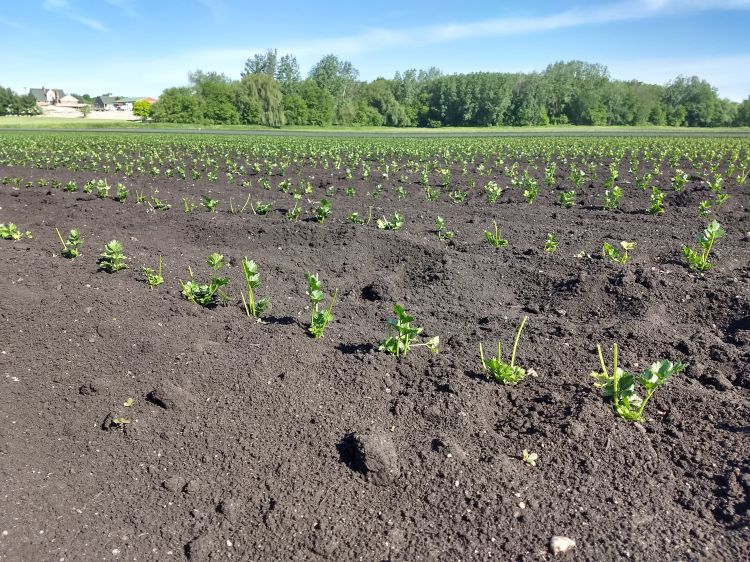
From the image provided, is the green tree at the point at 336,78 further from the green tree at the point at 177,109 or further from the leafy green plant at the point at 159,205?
the leafy green plant at the point at 159,205

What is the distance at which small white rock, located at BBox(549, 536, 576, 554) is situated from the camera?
2648 mm

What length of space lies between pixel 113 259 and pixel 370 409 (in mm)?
4165

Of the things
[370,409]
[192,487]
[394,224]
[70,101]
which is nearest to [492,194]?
[394,224]

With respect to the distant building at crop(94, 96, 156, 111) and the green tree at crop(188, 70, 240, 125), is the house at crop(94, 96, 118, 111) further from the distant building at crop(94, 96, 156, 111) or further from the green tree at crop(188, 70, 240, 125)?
the green tree at crop(188, 70, 240, 125)

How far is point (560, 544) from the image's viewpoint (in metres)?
2.67

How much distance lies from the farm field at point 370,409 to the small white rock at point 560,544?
0.04m

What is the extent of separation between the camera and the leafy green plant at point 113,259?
19.7 feet

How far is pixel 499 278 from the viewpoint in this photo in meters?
6.82

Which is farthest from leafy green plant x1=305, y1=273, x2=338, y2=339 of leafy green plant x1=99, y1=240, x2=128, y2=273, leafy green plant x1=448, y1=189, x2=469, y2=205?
leafy green plant x1=448, y1=189, x2=469, y2=205

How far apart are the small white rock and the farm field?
1.7 inches

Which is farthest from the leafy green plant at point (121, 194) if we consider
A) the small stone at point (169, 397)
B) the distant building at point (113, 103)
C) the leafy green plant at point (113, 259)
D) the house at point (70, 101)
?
the house at point (70, 101)

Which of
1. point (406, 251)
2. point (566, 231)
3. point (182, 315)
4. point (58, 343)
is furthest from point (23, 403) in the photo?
point (566, 231)

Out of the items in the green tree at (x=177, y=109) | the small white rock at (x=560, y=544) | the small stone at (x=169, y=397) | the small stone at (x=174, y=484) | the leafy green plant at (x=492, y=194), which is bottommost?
the small stone at (x=174, y=484)

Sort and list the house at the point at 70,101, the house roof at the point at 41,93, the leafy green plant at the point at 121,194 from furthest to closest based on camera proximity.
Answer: the house at the point at 70,101 < the house roof at the point at 41,93 < the leafy green plant at the point at 121,194
